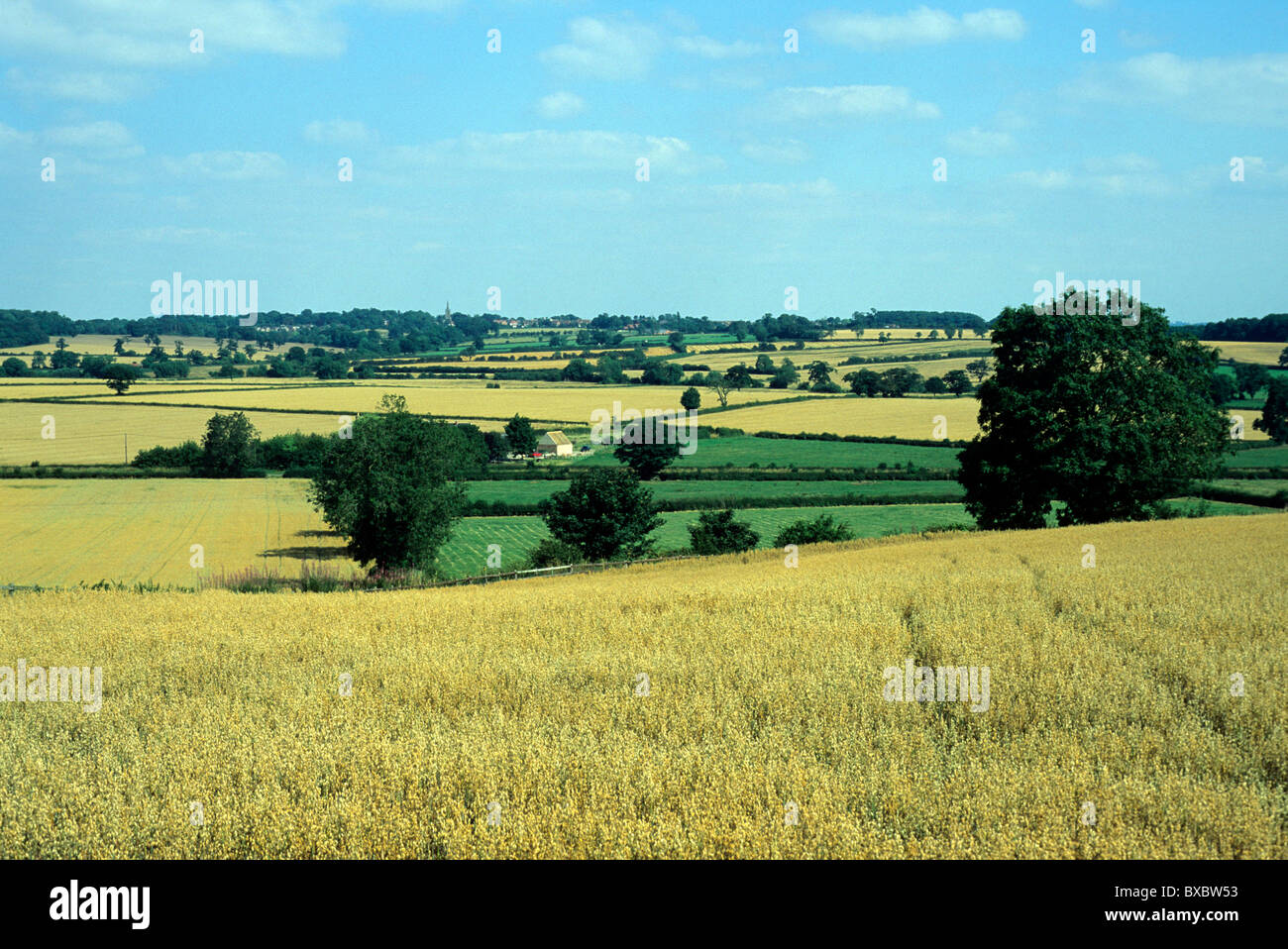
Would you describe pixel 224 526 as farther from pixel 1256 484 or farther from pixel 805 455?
pixel 1256 484

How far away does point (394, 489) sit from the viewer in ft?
140

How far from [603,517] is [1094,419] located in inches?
913

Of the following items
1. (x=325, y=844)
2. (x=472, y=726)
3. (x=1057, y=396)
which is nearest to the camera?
(x=325, y=844)

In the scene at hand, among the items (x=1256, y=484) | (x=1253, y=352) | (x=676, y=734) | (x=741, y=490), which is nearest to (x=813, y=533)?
(x=741, y=490)

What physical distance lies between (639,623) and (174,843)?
7.55 meters

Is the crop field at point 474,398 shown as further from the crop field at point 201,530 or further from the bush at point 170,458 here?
the crop field at point 201,530

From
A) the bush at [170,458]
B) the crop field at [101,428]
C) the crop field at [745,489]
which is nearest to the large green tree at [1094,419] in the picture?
the crop field at [745,489]

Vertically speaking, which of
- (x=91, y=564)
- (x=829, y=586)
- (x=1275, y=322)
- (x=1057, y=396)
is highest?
(x=1275, y=322)

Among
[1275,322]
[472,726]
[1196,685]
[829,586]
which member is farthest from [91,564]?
[1275,322]

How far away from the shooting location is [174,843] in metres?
5.77

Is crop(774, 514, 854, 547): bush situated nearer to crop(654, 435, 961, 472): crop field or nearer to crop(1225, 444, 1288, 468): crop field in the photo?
crop(654, 435, 961, 472): crop field
